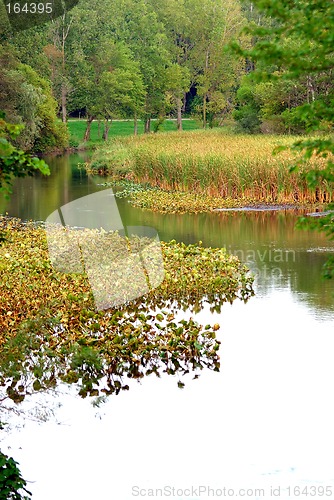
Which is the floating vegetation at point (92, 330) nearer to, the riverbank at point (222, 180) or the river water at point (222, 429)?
the river water at point (222, 429)

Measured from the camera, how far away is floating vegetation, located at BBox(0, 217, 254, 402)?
10.6m

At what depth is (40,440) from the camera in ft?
31.1

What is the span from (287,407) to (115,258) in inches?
233

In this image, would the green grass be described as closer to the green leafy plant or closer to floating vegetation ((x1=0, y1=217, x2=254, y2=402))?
floating vegetation ((x1=0, y1=217, x2=254, y2=402))

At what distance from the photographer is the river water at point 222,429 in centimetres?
851

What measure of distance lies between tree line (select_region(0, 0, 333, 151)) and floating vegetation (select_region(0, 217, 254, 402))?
102 feet

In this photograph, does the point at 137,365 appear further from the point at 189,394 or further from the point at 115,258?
the point at 115,258

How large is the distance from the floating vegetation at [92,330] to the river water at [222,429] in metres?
0.32

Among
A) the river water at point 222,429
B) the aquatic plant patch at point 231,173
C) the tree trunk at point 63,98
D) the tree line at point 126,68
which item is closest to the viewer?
the river water at point 222,429

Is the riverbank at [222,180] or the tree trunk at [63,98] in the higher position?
the tree trunk at [63,98]

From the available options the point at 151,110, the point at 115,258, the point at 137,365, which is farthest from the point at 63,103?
the point at 137,365

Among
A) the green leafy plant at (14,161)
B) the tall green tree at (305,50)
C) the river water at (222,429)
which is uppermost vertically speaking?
the tall green tree at (305,50)

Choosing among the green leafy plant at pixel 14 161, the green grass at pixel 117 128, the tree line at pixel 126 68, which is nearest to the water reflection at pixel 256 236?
the green leafy plant at pixel 14 161

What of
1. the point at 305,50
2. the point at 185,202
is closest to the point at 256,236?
the point at 185,202
